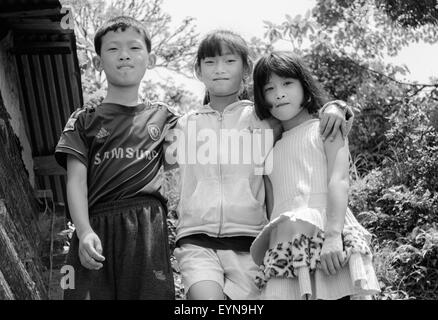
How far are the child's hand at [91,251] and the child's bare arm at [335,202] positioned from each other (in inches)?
37.3

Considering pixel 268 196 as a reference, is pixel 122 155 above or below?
above

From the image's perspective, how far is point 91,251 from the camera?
3256 mm

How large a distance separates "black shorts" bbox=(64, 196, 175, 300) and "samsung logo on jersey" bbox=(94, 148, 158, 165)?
0.20 metres

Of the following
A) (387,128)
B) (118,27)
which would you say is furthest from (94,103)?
(387,128)

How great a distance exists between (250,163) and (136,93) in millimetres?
667

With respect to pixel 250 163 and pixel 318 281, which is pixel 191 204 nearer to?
pixel 250 163

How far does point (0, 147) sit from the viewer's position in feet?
16.4

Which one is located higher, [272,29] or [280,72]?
[272,29]

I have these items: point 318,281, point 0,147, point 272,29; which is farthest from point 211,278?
point 272,29

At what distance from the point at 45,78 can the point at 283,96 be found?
2547 mm

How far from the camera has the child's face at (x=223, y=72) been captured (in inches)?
144

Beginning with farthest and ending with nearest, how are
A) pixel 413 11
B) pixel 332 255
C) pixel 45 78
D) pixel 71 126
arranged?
pixel 413 11, pixel 45 78, pixel 71 126, pixel 332 255

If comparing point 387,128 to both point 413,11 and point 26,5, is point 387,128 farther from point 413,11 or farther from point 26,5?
point 26,5

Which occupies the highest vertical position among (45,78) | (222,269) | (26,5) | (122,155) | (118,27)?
(26,5)
